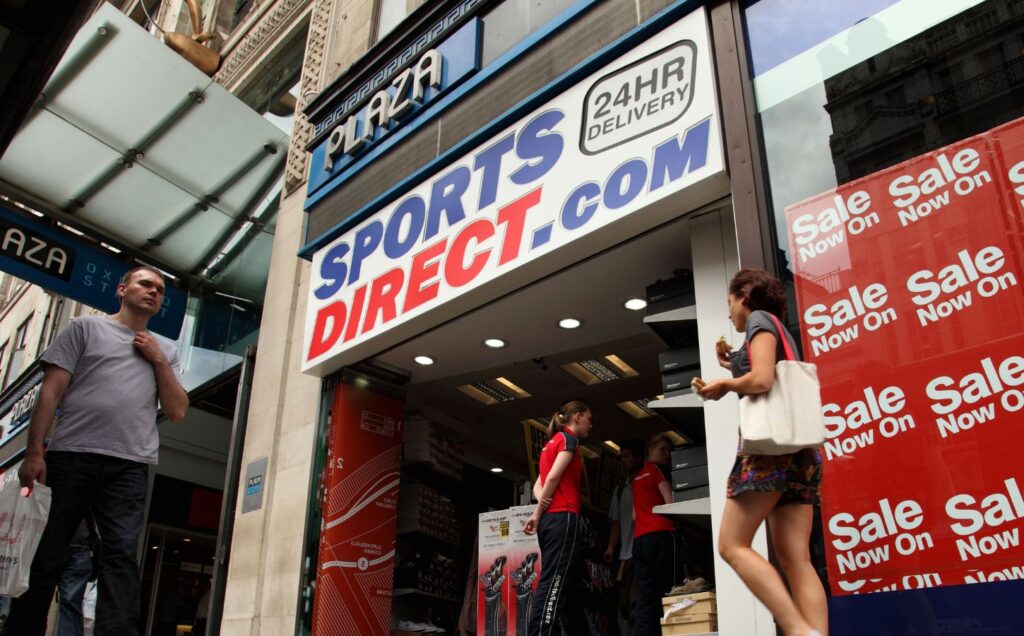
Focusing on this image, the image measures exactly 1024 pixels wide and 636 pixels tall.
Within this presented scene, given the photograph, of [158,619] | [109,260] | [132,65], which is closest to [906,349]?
[132,65]

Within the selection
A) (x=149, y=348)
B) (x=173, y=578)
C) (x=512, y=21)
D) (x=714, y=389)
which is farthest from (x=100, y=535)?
(x=173, y=578)

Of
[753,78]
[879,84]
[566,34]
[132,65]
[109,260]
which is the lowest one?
→ [879,84]

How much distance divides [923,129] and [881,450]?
1.65 meters

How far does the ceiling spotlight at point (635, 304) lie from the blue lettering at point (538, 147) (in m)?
1.37

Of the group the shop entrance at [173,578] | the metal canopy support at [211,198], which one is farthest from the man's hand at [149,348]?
the shop entrance at [173,578]

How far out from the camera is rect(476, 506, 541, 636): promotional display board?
6.96m

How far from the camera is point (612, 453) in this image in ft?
35.7

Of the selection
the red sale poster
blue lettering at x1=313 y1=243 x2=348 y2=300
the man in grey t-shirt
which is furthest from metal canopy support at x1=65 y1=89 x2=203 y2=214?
the man in grey t-shirt

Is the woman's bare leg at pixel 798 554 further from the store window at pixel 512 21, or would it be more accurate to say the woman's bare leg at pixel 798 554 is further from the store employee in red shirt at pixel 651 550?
the store window at pixel 512 21

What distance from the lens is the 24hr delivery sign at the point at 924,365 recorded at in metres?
3.40

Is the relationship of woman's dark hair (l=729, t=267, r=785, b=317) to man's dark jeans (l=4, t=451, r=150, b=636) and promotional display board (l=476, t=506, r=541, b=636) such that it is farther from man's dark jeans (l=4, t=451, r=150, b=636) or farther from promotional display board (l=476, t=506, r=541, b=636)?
promotional display board (l=476, t=506, r=541, b=636)

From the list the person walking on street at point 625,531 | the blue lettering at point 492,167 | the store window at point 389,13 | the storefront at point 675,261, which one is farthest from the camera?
the store window at point 389,13

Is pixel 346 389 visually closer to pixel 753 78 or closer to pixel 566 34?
pixel 566 34

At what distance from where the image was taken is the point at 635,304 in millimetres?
6754
